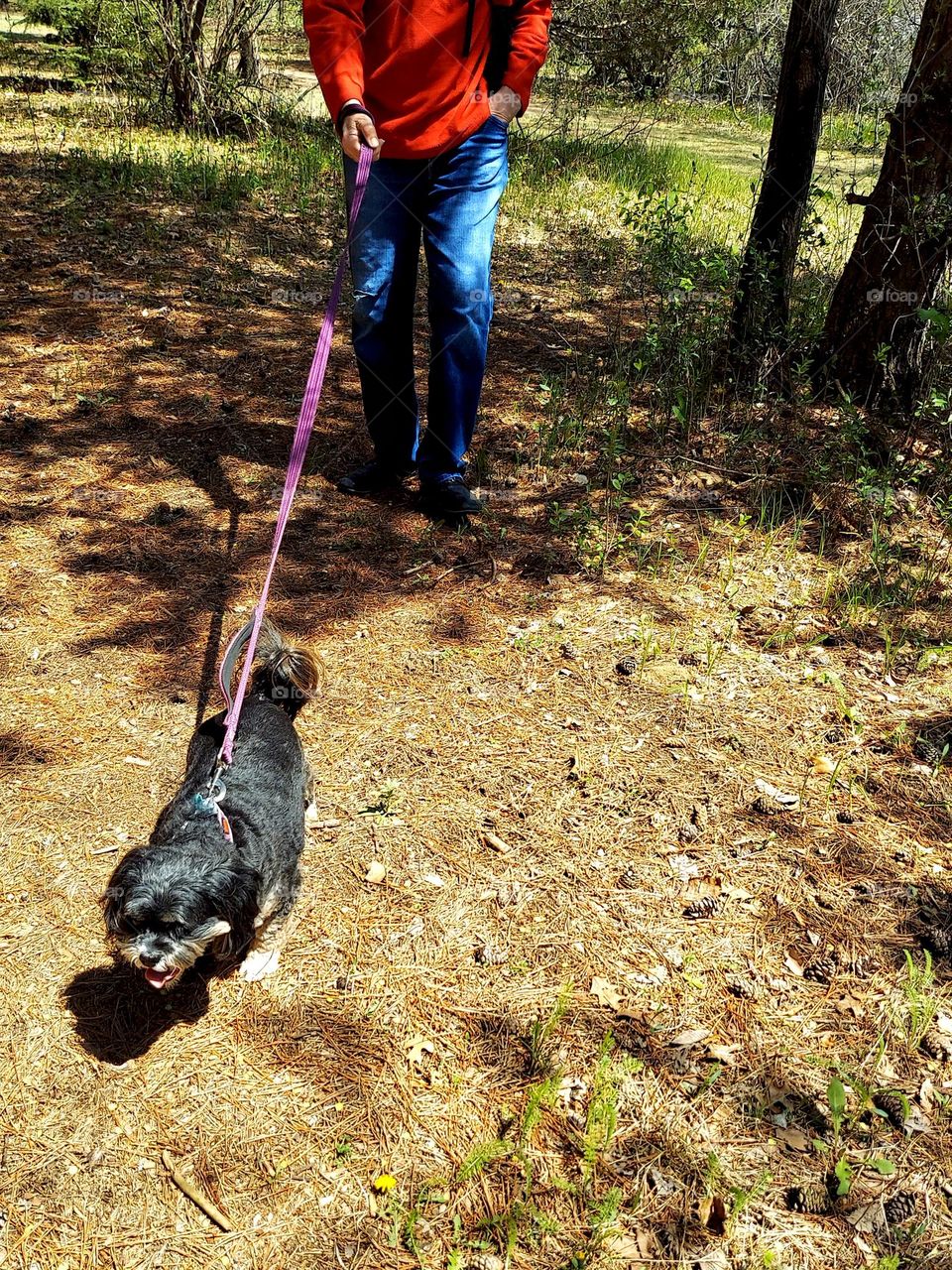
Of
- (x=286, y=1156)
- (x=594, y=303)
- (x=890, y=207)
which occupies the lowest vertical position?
(x=286, y=1156)

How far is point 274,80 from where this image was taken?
Answer: 42.0 ft

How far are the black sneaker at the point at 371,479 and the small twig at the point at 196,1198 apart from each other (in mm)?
3362

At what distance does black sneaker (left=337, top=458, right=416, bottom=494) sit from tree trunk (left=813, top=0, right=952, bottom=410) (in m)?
2.62

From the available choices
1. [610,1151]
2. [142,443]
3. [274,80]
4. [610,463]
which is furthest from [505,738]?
[274,80]

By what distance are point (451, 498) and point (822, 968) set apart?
276cm

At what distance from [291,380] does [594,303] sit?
9.60ft

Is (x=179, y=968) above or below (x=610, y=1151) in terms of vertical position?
above

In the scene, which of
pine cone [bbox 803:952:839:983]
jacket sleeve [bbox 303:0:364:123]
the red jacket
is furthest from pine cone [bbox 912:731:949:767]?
jacket sleeve [bbox 303:0:364:123]

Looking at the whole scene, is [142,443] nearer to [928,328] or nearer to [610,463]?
[610,463]

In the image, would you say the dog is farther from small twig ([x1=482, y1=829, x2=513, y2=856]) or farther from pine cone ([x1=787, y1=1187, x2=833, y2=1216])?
pine cone ([x1=787, y1=1187, x2=833, y2=1216])

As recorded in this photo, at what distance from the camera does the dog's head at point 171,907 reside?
6.91 ft

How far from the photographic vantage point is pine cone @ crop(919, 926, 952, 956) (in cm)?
268

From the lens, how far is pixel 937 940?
271 centimetres

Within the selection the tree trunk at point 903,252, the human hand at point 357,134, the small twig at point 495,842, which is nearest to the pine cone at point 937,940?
the small twig at point 495,842
